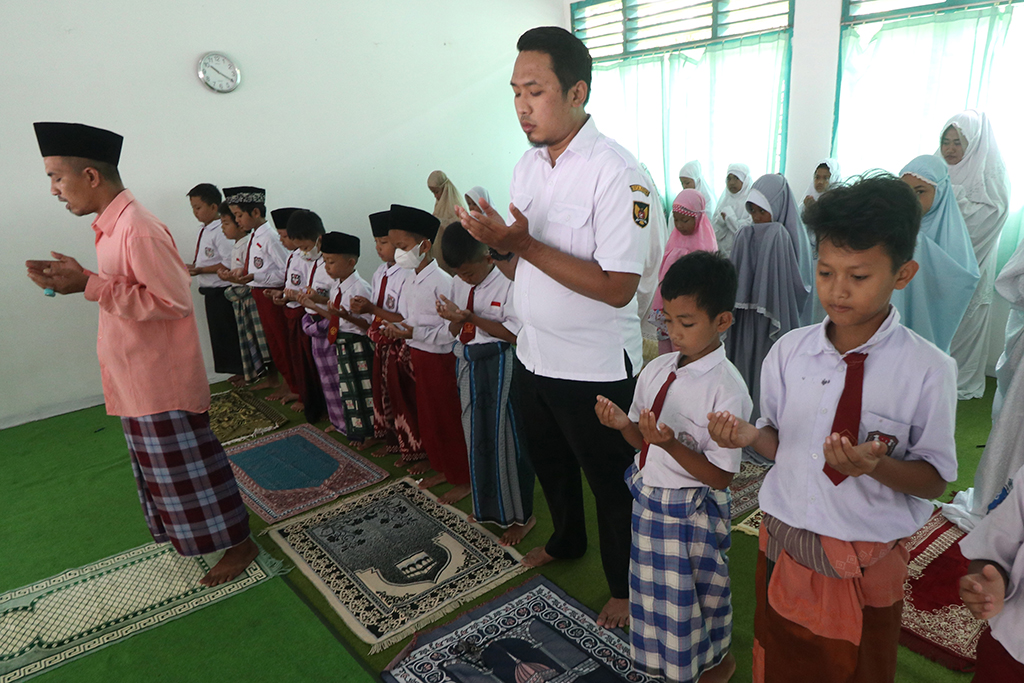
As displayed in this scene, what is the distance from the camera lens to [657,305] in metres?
3.59

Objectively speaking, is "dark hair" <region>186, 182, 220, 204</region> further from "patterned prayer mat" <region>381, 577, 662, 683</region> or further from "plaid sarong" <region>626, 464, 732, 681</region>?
"plaid sarong" <region>626, 464, 732, 681</region>

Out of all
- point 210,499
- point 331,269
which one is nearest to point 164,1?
point 331,269

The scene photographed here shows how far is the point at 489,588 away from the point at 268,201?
4.22 m

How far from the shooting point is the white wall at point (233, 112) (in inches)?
174

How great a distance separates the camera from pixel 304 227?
12.3ft

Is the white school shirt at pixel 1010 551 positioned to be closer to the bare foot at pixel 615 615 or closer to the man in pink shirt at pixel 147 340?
the bare foot at pixel 615 615

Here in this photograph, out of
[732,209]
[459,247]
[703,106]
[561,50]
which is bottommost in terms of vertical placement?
[732,209]

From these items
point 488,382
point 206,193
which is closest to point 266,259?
point 206,193

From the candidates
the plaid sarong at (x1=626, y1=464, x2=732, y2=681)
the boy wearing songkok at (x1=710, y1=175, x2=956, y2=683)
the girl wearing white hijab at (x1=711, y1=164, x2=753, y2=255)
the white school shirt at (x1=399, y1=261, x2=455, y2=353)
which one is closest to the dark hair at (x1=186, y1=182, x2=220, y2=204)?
the white school shirt at (x1=399, y1=261, x2=455, y2=353)

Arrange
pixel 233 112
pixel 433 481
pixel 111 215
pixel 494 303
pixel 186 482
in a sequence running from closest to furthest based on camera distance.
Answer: pixel 111 215 → pixel 186 482 → pixel 494 303 → pixel 433 481 → pixel 233 112

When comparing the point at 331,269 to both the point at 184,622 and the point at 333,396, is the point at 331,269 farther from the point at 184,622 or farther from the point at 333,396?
the point at 184,622

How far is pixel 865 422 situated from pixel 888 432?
4 centimetres

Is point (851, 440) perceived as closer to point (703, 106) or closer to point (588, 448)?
point (588, 448)

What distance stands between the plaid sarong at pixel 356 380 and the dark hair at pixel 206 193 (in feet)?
6.82
